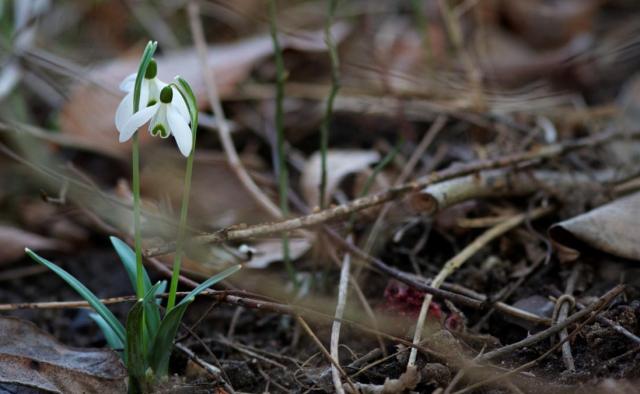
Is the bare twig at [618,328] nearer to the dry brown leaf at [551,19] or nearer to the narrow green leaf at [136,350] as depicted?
the narrow green leaf at [136,350]

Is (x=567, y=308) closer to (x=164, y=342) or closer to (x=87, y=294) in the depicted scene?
(x=164, y=342)

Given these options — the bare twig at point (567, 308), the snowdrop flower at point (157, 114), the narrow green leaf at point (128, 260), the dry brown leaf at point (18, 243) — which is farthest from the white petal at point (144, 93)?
the dry brown leaf at point (18, 243)

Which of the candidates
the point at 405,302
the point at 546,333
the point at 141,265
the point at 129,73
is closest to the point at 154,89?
the point at 141,265

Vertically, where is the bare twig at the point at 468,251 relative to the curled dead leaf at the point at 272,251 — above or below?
above

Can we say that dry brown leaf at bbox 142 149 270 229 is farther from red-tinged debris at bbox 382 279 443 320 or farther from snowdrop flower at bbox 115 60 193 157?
snowdrop flower at bbox 115 60 193 157

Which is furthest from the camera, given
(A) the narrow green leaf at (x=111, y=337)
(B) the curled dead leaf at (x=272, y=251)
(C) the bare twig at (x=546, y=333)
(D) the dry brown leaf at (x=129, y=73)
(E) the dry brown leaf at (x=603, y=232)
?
(D) the dry brown leaf at (x=129, y=73)

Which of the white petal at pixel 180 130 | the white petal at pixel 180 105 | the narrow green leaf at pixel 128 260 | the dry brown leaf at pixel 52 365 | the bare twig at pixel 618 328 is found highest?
the white petal at pixel 180 105
